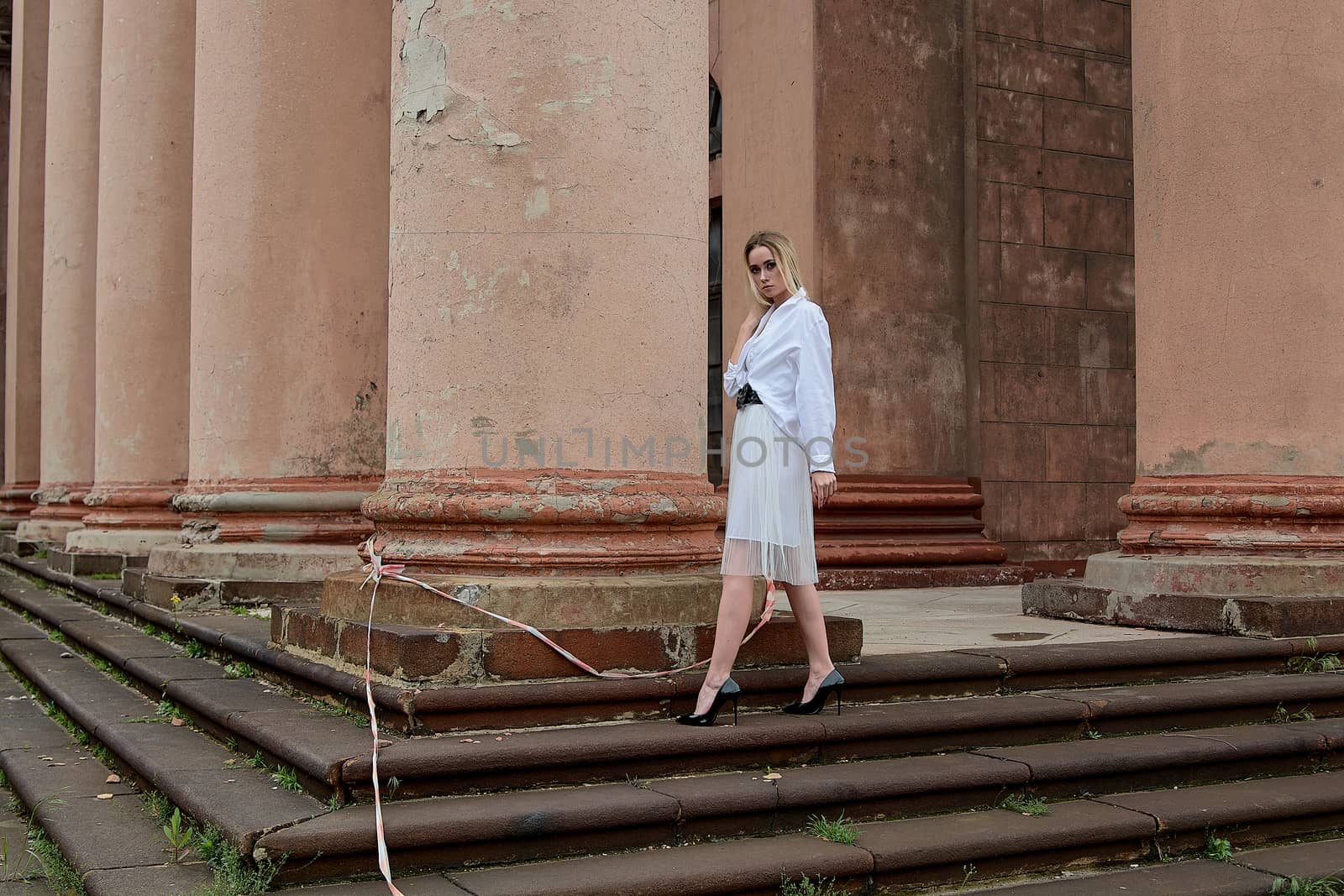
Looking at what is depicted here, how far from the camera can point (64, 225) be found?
15.4 meters

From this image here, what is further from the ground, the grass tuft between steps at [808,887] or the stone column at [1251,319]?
the stone column at [1251,319]

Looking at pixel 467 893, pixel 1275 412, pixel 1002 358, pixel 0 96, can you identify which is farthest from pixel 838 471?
pixel 0 96

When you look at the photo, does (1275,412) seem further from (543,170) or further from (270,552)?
(270,552)

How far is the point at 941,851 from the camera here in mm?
4297

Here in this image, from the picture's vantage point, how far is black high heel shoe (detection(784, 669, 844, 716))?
17.0ft

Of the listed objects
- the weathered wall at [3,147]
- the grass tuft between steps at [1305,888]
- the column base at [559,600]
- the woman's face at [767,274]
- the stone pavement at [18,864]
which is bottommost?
the stone pavement at [18,864]

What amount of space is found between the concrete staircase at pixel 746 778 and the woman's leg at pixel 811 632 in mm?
192

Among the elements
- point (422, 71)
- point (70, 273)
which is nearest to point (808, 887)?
point (422, 71)

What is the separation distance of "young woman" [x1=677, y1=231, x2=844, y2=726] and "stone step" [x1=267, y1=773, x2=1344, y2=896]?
0.81 m

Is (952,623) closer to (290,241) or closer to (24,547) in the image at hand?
(290,241)

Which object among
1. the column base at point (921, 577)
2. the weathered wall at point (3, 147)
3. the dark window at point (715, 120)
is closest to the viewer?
the column base at point (921, 577)

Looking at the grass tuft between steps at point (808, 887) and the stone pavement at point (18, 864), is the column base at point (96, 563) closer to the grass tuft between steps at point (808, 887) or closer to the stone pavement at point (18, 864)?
the stone pavement at point (18, 864)

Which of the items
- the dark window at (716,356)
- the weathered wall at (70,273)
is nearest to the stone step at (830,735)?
the dark window at (716,356)

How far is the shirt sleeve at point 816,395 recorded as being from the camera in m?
5.21
